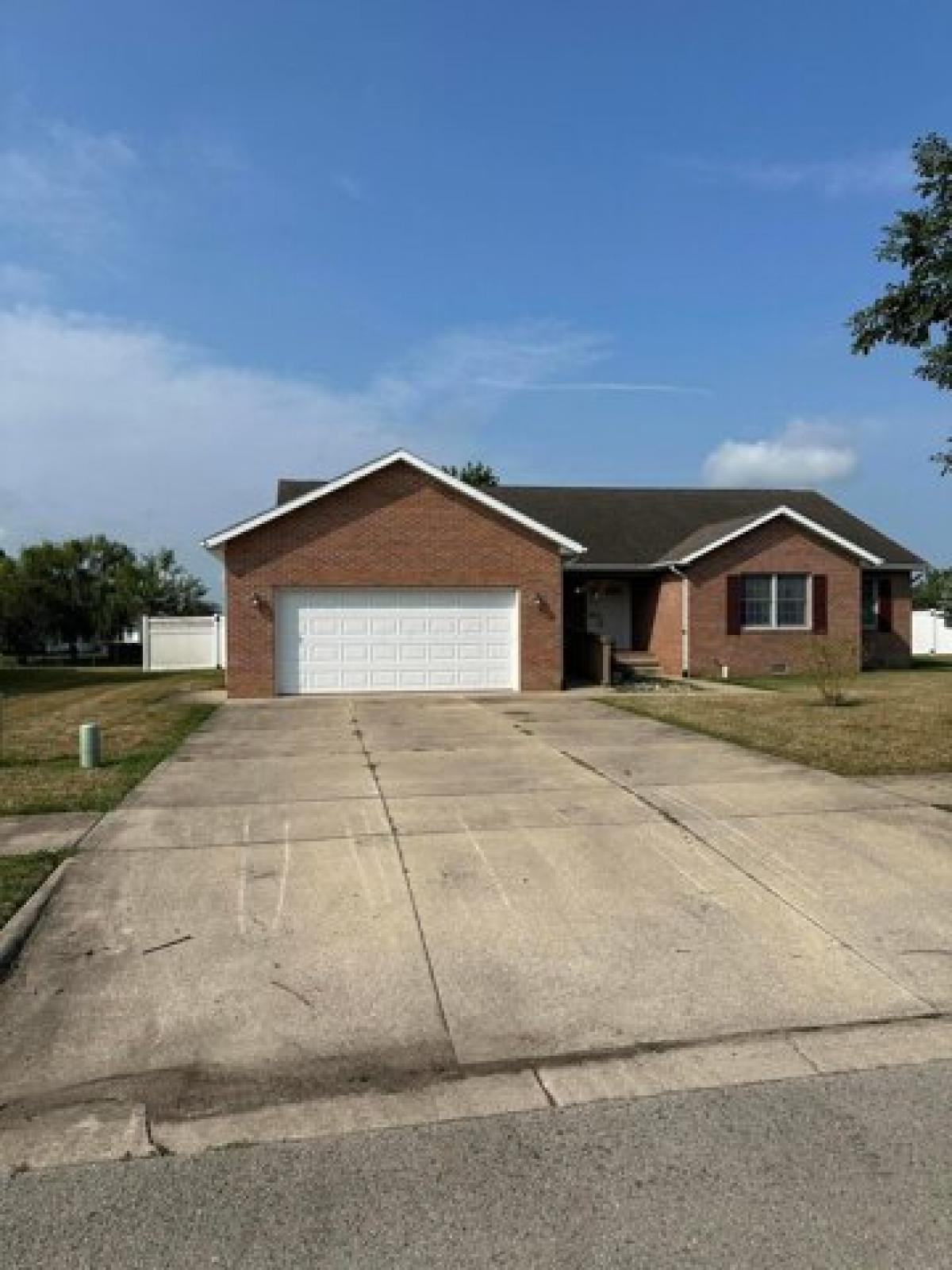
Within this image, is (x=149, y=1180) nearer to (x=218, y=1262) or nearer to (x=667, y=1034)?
(x=218, y=1262)

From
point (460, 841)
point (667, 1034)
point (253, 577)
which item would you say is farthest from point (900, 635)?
point (667, 1034)

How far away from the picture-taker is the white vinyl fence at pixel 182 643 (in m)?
36.1

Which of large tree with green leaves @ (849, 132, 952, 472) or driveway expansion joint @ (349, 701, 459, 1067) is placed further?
large tree with green leaves @ (849, 132, 952, 472)

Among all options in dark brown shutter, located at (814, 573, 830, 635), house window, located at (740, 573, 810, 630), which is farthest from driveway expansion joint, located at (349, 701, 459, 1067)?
dark brown shutter, located at (814, 573, 830, 635)

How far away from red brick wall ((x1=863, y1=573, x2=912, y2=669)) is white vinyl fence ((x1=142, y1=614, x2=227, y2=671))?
21543 mm

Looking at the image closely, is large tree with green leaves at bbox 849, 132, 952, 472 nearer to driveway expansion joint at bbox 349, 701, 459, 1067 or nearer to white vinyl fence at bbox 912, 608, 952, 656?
driveway expansion joint at bbox 349, 701, 459, 1067

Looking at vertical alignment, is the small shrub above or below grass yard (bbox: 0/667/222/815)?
above

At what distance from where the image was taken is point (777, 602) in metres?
Answer: 25.4

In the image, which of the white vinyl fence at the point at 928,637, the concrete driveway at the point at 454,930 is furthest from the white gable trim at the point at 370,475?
the white vinyl fence at the point at 928,637

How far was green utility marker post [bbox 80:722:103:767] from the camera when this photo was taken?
36.8 feet

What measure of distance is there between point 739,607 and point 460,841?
61.9 ft

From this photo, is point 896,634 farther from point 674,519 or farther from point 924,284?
point 924,284

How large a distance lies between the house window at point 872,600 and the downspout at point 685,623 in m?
5.69

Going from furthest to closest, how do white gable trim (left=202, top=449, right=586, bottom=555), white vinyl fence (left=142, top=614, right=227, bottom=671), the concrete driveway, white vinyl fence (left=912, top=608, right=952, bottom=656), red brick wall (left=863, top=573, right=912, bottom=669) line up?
white vinyl fence (left=912, top=608, right=952, bottom=656), white vinyl fence (left=142, top=614, right=227, bottom=671), red brick wall (left=863, top=573, right=912, bottom=669), white gable trim (left=202, top=449, right=586, bottom=555), the concrete driveway
